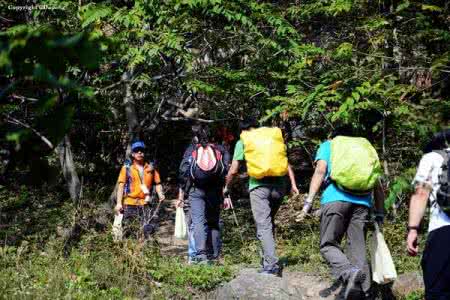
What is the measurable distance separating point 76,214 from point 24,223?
3073mm

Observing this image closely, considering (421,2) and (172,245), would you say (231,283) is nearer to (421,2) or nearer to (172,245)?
(172,245)

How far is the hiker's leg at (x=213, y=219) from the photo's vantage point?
7.86 m

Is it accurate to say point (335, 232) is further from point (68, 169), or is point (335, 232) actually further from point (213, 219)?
point (68, 169)

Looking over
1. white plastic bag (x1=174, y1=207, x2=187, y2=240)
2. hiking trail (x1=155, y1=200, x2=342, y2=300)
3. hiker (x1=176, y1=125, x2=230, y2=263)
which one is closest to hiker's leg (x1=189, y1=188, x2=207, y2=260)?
hiker (x1=176, y1=125, x2=230, y2=263)

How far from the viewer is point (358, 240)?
243 inches

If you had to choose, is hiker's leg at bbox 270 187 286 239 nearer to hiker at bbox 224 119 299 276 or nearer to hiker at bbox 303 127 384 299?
hiker at bbox 224 119 299 276

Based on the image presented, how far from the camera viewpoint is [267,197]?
705 centimetres

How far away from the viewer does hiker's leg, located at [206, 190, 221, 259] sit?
7863mm

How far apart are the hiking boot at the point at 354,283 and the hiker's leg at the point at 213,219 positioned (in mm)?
2436

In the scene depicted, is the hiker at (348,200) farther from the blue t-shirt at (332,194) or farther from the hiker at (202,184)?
the hiker at (202,184)

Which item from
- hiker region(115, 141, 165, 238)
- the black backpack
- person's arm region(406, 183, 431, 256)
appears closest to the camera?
the black backpack

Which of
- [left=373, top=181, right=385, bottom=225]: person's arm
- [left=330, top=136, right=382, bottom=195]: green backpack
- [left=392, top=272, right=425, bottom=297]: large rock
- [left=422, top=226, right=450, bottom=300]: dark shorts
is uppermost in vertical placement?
[left=330, top=136, right=382, bottom=195]: green backpack

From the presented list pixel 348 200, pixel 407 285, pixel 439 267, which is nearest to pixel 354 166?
pixel 348 200

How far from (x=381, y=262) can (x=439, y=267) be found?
172cm
